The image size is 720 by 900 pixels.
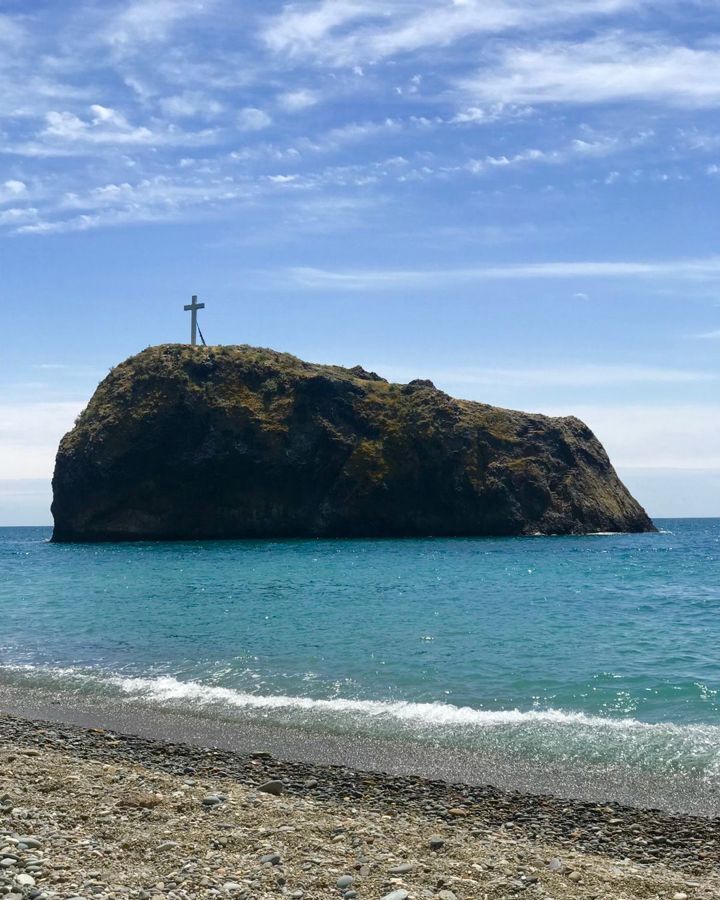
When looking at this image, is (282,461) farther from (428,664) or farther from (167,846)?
(167,846)

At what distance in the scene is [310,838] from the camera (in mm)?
8234

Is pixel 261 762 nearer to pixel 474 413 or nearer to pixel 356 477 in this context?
pixel 356 477

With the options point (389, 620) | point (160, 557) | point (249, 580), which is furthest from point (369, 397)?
point (389, 620)

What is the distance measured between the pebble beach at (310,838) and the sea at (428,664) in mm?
1569

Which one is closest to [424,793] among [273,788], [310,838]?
[273,788]

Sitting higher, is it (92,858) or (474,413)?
(474,413)

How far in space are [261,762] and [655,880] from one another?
219 inches

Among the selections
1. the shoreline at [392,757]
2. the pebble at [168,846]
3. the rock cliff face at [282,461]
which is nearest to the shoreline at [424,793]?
the shoreline at [392,757]

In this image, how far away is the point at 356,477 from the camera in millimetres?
89875

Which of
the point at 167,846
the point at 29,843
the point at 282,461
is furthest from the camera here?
the point at 282,461

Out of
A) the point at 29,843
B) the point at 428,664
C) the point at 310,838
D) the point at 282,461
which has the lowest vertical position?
the point at 428,664

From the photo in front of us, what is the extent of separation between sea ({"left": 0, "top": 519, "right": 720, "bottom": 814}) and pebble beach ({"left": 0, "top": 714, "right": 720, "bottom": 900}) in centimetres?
157

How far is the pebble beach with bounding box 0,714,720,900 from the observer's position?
708 cm

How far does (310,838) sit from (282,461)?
81290mm
